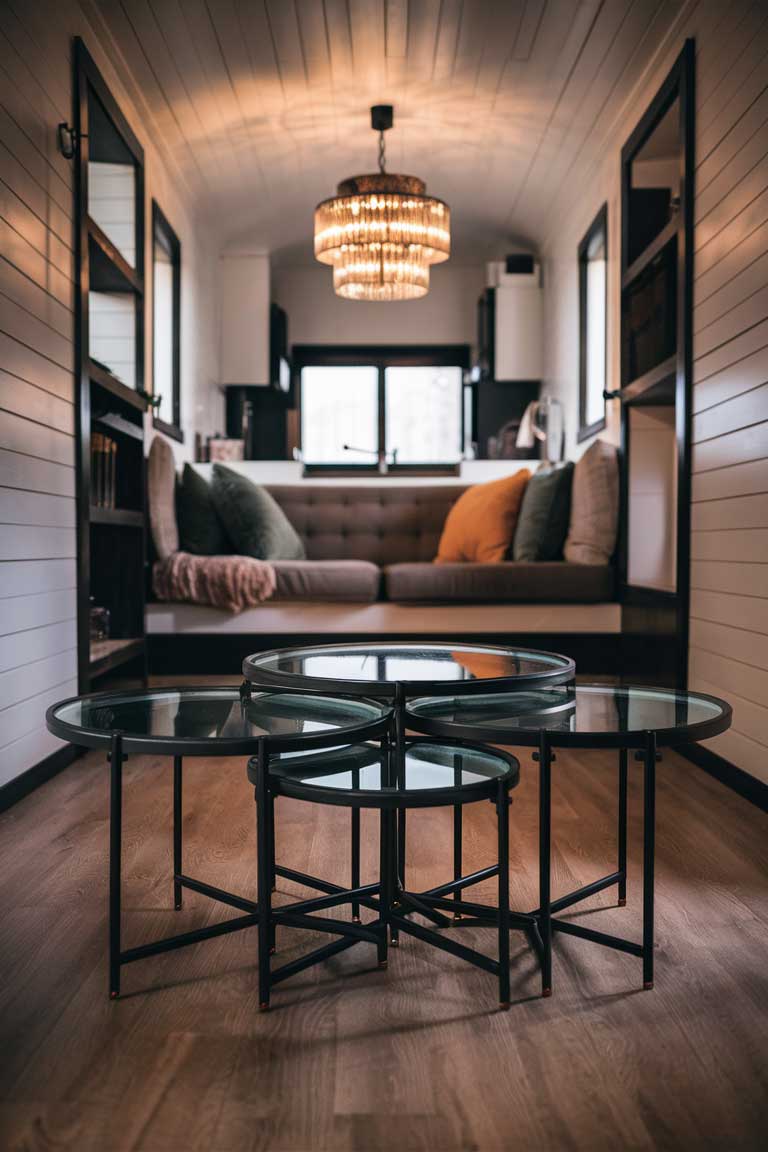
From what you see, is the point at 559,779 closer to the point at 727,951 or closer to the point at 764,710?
the point at 764,710

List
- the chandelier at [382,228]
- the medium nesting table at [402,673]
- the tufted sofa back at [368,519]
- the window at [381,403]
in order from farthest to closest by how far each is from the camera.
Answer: the window at [381,403], the tufted sofa back at [368,519], the chandelier at [382,228], the medium nesting table at [402,673]

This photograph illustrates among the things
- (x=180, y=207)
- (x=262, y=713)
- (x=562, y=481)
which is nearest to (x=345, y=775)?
(x=262, y=713)

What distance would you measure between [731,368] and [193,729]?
1.98 metres

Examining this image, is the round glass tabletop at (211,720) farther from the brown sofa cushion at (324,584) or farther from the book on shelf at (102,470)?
the brown sofa cushion at (324,584)

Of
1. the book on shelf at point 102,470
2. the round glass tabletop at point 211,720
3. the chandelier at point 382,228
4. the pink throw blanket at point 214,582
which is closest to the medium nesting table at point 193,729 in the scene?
the round glass tabletop at point 211,720

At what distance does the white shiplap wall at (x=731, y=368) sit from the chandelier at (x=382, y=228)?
46.7 inches

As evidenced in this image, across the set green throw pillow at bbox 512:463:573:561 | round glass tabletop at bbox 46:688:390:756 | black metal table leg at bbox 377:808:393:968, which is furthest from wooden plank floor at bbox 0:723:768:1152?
green throw pillow at bbox 512:463:573:561

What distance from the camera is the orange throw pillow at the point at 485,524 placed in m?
4.33

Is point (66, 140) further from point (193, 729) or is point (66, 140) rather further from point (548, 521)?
point (548, 521)

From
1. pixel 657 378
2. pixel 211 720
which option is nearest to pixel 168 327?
pixel 657 378

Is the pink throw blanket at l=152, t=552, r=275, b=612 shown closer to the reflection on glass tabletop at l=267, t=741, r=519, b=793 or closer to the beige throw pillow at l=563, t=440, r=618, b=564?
the beige throw pillow at l=563, t=440, r=618, b=564

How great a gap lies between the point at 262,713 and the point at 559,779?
5.01ft

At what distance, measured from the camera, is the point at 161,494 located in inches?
159

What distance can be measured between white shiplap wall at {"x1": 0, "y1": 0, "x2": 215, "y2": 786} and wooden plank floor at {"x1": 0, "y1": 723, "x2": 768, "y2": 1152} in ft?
2.30
